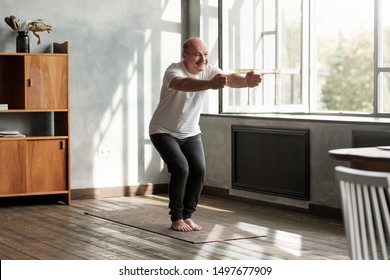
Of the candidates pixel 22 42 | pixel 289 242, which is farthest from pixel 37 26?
pixel 289 242

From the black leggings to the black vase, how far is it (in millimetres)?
2021

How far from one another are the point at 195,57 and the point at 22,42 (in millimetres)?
2208

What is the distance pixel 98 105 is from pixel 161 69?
0.81 meters

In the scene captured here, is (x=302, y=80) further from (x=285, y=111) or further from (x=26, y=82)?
(x=26, y=82)

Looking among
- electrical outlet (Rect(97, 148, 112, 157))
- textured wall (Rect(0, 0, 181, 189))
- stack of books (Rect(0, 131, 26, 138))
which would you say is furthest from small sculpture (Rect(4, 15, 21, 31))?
electrical outlet (Rect(97, 148, 112, 157))

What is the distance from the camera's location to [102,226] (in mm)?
6242

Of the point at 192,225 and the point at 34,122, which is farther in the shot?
the point at 34,122

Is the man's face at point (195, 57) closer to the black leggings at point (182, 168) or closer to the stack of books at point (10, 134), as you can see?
the black leggings at point (182, 168)

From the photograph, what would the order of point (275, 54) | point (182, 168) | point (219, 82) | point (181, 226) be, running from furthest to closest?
point (275, 54), point (181, 226), point (182, 168), point (219, 82)

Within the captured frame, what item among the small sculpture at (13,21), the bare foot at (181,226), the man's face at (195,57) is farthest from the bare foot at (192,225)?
the small sculpture at (13,21)

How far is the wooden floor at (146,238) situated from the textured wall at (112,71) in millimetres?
700

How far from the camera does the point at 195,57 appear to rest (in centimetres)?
569

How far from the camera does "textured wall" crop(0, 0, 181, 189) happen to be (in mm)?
7625

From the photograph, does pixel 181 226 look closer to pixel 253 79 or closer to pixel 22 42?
pixel 253 79
